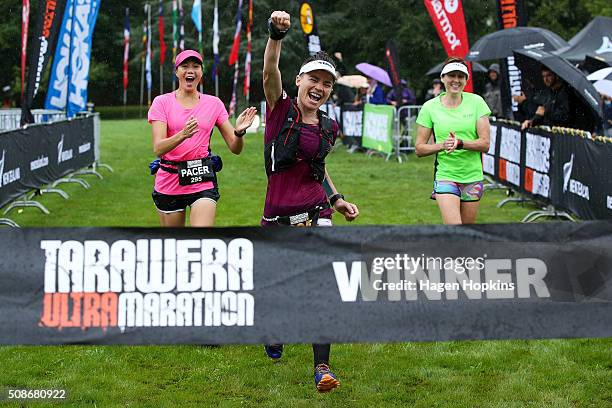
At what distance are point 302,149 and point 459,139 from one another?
208cm

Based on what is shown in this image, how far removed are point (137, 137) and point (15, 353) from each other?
28300 millimetres

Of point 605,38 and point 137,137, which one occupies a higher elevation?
point 605,38

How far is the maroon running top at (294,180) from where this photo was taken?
5824 mm

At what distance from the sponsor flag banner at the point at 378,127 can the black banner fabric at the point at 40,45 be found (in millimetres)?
9024

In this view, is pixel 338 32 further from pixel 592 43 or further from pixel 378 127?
pixel 592 43

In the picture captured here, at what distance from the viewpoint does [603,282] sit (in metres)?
4.95

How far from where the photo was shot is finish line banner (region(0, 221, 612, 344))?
15.7 feet

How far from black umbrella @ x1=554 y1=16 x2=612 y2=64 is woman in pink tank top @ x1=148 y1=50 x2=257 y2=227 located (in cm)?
1135

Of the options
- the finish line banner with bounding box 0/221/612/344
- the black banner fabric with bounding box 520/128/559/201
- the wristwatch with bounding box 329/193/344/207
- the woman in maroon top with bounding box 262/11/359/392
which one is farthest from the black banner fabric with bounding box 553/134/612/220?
the finish line banner with bounding box 0/221/612/344

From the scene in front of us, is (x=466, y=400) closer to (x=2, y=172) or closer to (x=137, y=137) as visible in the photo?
(x=2, y=172)

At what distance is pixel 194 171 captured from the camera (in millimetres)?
6902

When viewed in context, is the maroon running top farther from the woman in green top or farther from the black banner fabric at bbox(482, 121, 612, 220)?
the black banner fabric at bbox(482, 121, 612, 220)

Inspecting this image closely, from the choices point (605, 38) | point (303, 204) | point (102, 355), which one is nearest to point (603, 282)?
point (303, 204)

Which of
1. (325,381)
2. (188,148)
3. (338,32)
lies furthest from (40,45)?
(338,32)
